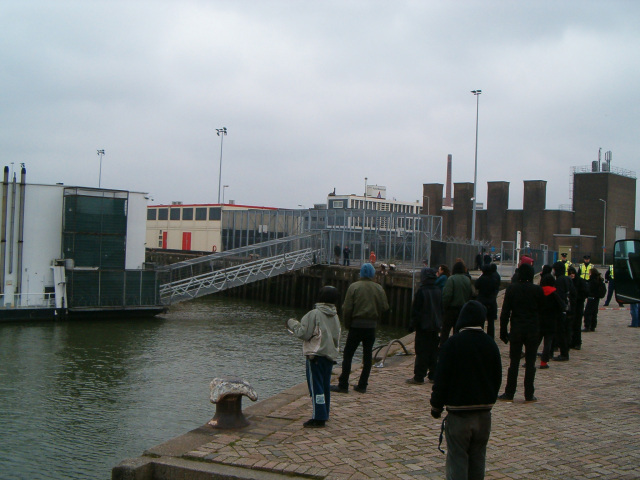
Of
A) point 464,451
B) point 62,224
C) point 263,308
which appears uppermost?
point 62,224

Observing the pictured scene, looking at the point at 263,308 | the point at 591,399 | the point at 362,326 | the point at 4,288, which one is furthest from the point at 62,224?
the point at 591,399

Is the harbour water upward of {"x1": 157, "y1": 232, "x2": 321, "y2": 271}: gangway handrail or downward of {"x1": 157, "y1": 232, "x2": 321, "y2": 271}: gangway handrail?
downward

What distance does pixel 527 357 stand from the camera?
885 cm

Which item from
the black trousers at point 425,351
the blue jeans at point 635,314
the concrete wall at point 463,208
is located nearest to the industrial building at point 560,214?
the concrete wall at point 463,208

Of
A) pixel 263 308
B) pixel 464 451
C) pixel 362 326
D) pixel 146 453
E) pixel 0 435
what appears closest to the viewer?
pixel 464 451

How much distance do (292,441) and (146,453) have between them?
1.51m

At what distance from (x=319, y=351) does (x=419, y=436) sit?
1.46 meters

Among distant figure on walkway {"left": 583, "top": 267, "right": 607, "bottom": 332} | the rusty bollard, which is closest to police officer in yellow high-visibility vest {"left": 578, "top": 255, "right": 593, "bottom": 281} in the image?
distant figure on walkway {"left": 583, "top": 267, "right": 607, "bottom": 332}

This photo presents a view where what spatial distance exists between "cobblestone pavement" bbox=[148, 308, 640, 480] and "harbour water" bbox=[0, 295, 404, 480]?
2640mm

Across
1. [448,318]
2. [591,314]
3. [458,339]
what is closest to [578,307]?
[591,314]

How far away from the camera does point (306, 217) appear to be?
137ft

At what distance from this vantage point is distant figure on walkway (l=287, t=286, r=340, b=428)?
24.5ft

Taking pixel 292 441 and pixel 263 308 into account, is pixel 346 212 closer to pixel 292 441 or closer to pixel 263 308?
pixel 263 308

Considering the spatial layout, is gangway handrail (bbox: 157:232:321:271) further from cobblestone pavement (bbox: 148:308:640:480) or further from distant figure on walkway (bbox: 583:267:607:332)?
cobblestone pavement (bbox: 148:308:640:480)
